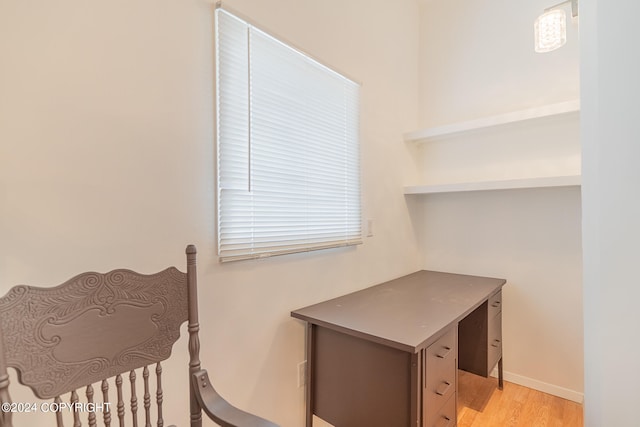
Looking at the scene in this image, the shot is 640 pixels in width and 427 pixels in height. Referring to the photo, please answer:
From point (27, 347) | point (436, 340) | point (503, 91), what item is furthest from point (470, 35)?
point (27, 347)

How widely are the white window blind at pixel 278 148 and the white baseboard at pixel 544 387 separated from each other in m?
1.64

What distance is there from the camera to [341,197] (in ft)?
6.15

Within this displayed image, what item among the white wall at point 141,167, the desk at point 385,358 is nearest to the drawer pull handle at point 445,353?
the desk at point 385,358

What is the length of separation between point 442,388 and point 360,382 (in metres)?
0.37

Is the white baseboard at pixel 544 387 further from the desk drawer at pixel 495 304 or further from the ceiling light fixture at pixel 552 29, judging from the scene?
the ceiling light fixture at pixel 552 29

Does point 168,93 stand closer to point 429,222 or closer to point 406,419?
point 406,419

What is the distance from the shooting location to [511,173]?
2.25 m

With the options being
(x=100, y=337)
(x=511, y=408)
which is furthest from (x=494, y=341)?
(x=100, y=337)

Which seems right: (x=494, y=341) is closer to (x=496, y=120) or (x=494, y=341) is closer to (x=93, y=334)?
(x=496, y=120)

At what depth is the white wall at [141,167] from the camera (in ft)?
2.74

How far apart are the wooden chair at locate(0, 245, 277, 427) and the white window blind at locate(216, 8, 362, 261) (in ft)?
1.14

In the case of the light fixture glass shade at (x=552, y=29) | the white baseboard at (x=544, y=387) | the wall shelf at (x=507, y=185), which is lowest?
the white baseboard at (x=544, y=387)

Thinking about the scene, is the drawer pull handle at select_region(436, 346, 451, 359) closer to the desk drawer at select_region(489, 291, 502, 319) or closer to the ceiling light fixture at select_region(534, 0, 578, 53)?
the desk drawer at select_region(489, 291, 502, 319)

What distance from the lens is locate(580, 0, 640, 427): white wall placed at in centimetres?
95
